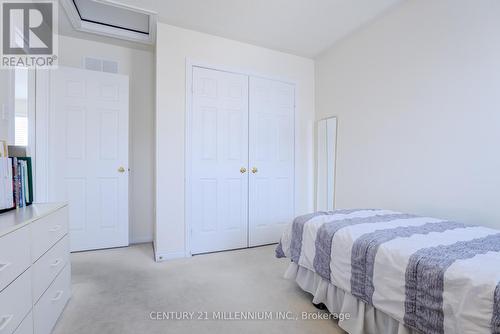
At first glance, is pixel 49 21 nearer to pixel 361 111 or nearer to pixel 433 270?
pixel 361 111

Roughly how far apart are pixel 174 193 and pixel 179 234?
1.54ft

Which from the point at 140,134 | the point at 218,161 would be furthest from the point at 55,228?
the point at 140,134

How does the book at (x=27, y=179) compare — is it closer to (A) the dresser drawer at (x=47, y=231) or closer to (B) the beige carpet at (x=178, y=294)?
(A) the dresser drawer at (x=47, y=231)

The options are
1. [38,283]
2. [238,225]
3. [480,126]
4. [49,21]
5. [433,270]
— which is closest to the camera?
[433,270]

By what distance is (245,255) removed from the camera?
9.39ft

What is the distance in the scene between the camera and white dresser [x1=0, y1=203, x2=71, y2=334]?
1.03 metres

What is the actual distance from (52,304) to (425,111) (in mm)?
3152

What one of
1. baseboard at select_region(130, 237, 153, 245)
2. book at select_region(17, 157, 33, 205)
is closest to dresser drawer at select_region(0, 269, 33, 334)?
book at select_region(17, 157, 33, 205)

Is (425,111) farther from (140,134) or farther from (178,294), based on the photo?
(140,134)

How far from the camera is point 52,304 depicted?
1502 mm

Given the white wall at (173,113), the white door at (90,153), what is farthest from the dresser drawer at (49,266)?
the white door at (90,153)

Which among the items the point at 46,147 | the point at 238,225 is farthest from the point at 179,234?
the point at 46,147

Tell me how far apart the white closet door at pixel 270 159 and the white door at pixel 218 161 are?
4.7 inches

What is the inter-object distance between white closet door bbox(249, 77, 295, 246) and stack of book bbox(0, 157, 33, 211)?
214cm
